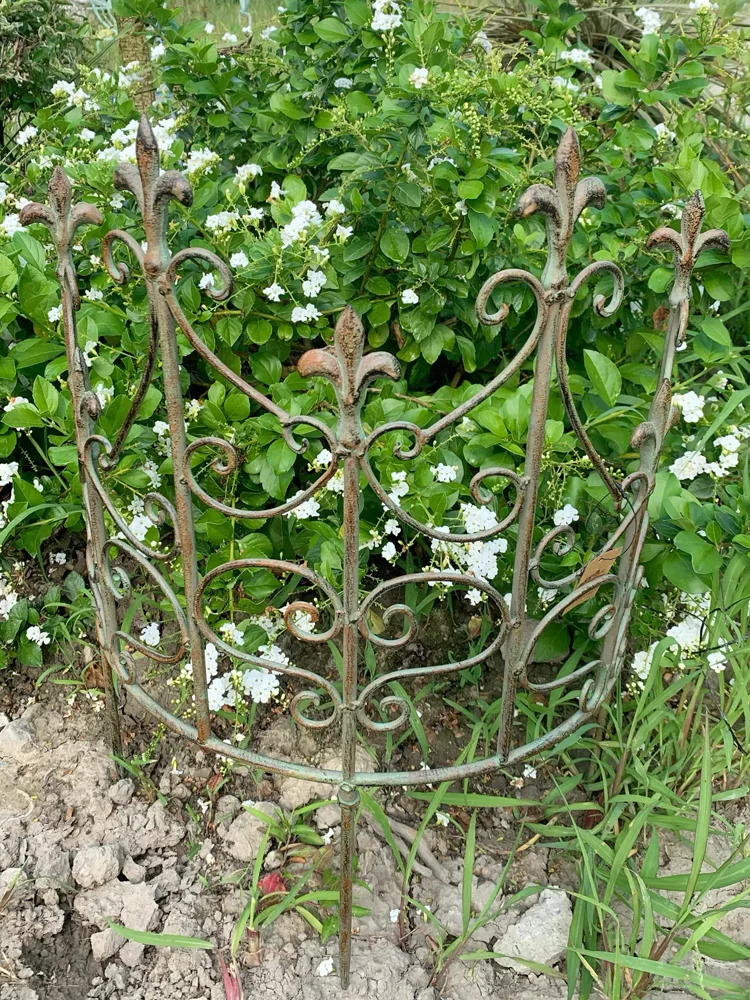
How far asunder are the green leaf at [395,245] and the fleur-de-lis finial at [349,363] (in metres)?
0.77

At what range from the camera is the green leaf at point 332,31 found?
1948 mm

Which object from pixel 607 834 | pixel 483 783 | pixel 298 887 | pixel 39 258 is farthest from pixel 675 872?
pixel 39 258

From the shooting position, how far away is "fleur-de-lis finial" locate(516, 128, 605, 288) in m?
1.03

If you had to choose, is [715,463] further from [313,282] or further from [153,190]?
[153,190]

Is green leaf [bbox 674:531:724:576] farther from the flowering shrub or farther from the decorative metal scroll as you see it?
the decorative metal scroll

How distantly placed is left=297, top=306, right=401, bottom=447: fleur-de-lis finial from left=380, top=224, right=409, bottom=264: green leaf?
775 millimetres

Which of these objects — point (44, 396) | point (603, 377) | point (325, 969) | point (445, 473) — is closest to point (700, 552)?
point (603, 377)

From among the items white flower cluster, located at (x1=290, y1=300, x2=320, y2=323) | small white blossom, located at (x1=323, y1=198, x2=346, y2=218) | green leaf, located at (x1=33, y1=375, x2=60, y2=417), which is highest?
small white blossom, located at (x1=323, y1=198, x2=346, y2=218)

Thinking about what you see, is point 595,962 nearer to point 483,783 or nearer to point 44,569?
point 483,783

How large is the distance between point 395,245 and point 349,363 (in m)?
0.81

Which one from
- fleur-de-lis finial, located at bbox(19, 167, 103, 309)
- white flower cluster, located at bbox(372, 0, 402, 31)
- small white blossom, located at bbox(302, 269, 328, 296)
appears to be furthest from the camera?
white flower cluster, located at bbox(372, 0, 402, 31)

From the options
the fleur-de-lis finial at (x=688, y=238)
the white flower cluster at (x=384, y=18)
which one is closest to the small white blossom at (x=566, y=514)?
the fleur-de-lis finial at (x=688, y=238)

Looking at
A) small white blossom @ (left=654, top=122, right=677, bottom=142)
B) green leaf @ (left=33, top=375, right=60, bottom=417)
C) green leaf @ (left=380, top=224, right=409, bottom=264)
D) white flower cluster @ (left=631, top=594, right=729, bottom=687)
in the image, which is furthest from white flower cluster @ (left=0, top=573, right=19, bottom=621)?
small white blossom @ (left=654, top=122, right=677, bottom=142)

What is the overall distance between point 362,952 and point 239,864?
28cm
